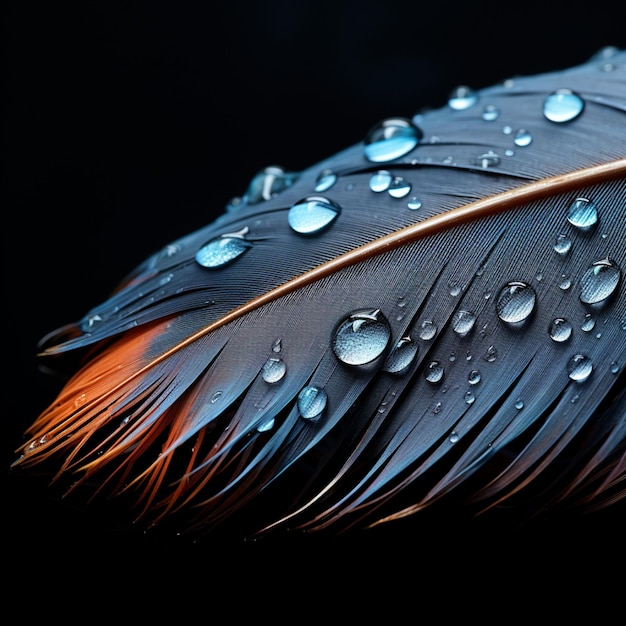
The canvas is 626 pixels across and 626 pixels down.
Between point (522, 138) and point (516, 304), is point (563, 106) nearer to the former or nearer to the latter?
point (522, 138)

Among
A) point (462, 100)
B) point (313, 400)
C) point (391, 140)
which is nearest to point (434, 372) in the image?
point (313, 400)

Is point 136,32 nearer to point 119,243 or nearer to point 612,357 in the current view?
point 119,243

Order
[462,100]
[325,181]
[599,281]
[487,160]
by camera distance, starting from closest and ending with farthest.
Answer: [599,281] → [487,160] → [325,181] → [462,100]

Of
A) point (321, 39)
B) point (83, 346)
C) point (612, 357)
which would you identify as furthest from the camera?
point (321, 39)

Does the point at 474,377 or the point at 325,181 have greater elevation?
the point at 325,181

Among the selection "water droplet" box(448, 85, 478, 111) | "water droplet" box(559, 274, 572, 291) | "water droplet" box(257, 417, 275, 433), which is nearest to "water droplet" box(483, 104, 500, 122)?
"water droplet" box(448, 85, 478, 111)

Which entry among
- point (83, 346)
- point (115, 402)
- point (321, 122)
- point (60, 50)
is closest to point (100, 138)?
point (60, 50)
